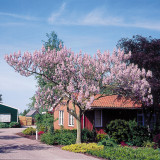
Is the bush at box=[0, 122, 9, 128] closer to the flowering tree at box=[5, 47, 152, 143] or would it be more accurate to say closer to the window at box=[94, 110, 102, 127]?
the window at box=[94, 110, 102, 127]

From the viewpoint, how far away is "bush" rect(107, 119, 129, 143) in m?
17.5

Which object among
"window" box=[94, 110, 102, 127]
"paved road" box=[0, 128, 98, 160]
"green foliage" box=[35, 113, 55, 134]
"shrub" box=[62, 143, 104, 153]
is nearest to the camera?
"paved road" box=[0, 128, 98, 160]

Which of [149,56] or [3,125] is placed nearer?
[149,56]

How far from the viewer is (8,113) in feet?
138

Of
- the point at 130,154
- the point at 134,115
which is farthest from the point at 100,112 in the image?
the point at 130,154

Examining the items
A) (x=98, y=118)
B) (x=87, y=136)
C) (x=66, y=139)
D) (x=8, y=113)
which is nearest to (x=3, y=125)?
(x=8, y=113)

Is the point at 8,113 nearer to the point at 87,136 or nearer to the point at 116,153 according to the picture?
the point at 87,136

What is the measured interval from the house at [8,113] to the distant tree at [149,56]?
29562 mm

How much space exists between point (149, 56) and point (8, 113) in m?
31.8

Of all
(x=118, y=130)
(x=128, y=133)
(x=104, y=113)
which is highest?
(x=104, y=113)

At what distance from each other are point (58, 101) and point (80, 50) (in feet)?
13.6

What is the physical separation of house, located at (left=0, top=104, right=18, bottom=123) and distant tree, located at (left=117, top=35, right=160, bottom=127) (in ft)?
97.0

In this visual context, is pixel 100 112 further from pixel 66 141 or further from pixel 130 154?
pixel 130 154

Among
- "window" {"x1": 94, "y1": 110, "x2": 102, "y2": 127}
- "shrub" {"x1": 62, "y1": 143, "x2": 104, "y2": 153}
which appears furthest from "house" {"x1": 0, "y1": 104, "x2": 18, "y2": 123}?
"shrub" {"x1": 62, "y1": 143, "x2": 104, "y2": 153}
